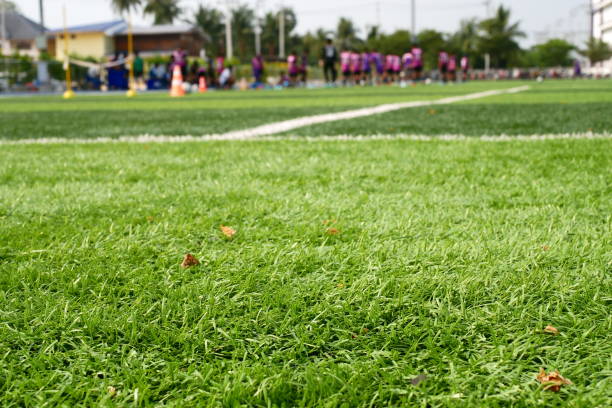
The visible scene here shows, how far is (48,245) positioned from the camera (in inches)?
72.7

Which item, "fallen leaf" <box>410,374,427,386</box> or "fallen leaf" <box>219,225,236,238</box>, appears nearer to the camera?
"fallen leaf" <box>410,374,427,386</box>

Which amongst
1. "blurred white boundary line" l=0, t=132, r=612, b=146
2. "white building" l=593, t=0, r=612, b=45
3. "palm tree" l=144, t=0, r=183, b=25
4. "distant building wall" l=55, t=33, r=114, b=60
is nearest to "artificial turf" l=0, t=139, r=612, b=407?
"blurred white boundary line" l=0, t=132, r=612, b=146

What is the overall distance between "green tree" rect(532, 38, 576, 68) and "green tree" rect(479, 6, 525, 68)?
2.73 meters

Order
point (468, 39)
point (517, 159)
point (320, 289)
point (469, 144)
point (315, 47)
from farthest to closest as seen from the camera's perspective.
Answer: point (315, 47), point (468, 39), point (469, 144), point (517, 159), point (320, 289)

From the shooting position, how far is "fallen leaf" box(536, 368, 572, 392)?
3.30ft

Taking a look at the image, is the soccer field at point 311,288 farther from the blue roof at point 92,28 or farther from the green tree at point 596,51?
the green tree at point 596,51

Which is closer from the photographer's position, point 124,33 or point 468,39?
point 124,33

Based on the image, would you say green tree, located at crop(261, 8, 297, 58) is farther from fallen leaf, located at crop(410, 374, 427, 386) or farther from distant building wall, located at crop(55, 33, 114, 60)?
fallen leaf, located at crop(410, 374, 427, 386)

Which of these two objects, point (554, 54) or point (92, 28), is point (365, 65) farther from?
point (554, 54)

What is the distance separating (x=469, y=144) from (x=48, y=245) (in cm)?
296

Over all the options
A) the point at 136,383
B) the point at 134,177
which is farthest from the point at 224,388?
the point at 134,177

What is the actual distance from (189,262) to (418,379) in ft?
2.69

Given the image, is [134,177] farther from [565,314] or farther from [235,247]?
[565,314]

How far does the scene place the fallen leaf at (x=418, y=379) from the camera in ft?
3.39
